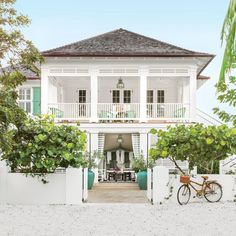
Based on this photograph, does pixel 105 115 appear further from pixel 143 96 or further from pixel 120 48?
pixel 120 48

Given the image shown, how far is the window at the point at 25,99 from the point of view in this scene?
34.4 metres

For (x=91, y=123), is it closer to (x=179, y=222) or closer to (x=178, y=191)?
(x=178, y=191)

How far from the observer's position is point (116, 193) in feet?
71.1

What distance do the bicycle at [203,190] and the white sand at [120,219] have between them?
0.38 metres

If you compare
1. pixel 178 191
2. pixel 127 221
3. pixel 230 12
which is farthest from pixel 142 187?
pixel 230 12

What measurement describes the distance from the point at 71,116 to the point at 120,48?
4.53 metres

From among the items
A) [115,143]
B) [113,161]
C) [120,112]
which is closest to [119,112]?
[120,112]

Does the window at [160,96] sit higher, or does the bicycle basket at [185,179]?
the window at [160,96]

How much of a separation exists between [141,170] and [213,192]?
266 inches

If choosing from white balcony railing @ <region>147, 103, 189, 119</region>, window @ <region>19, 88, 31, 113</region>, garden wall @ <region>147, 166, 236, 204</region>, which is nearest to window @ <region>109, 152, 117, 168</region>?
white balcony railing @ <region>147, 103, 189, 119</region>

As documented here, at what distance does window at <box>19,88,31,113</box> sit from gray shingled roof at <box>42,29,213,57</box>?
568 centimetres

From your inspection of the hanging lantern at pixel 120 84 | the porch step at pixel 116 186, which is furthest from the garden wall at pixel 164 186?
the hanging lantern at pixel 120 84

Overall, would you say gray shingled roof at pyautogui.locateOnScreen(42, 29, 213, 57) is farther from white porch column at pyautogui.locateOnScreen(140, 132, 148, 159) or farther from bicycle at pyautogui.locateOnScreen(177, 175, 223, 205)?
bicycle at pyautogui.locateOnScreen(177, 175, 223, 205)

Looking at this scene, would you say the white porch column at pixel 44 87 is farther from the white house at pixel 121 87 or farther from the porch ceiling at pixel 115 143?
the porch ceiling at pixel 115 143
